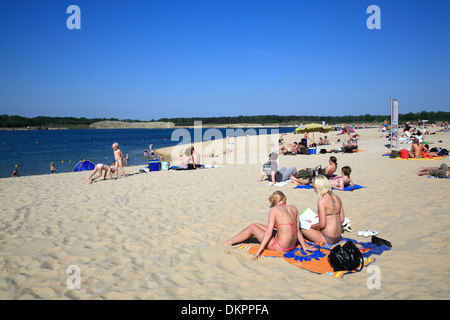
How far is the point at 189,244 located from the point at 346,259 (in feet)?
7.09

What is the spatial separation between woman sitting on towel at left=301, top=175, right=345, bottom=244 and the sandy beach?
620 mm

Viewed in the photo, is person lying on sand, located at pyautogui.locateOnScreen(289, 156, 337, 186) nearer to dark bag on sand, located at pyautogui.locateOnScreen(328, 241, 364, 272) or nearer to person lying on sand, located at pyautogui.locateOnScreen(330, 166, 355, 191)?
person lying on sand, located at pyautogui.locateOnScreen(330, 166, 355, 191)

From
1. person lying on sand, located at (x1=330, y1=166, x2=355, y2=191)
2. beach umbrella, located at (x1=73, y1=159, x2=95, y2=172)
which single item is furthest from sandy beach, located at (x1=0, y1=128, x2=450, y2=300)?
beach umbrella, located at (x1=73, y1=159, x2=95, y2=172)

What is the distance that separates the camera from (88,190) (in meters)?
8.17

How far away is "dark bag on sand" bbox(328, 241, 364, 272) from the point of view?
3070mm

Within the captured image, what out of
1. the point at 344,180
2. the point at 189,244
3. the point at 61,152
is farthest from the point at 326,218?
the point at 61,152

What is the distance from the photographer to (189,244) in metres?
4.09

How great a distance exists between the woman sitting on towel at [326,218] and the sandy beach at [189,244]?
2.03ft

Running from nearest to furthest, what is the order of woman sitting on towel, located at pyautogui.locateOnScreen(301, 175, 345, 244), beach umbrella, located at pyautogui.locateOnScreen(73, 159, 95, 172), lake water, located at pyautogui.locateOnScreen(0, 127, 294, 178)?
1. woman sitting on towel, located at pyautogui.locateOnScreen(301, 175, 345, 244)
2. beach umbrella, located at pyautogui.locateOnScreen(73, 159, 95, 172)
3. lake water, located at pyautogui.locateOnScreen(0, 127, 294, 178)

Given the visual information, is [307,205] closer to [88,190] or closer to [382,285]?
[382,285]

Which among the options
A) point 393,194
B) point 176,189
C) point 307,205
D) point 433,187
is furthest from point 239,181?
point 433,187

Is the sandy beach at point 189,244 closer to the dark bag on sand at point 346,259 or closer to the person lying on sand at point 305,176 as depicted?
the dark bag on sand at point 346,259
